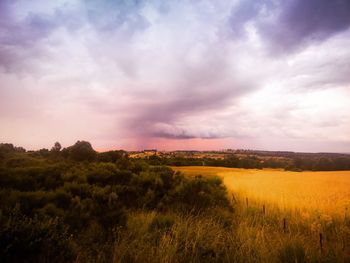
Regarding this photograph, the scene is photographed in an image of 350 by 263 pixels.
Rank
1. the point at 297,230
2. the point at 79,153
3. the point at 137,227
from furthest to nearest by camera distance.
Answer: the point at 79,153 < the point at 297,230 < the point at 137,227

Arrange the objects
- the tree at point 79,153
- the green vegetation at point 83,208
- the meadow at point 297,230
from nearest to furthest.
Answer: the green vegetation at point 83,208 → the meadow at point 297,230 → the tree at point 79,153

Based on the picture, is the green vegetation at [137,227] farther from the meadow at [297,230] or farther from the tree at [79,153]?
the tree at [79,153]

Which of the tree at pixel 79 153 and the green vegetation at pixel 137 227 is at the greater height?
the tree at pixel 79 153

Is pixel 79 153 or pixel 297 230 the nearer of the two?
pixel 297 230

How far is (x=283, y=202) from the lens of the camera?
14227mm

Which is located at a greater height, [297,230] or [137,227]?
[137,227]

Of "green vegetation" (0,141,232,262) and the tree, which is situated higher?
the tree

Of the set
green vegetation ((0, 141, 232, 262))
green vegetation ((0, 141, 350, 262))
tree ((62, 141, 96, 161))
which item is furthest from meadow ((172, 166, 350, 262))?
tree ((62, 141, 96, 161))

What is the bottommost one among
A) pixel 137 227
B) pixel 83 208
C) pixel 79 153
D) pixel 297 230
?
pixel 297 230

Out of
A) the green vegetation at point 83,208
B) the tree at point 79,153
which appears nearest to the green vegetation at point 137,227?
→ the green vegetation at point 83,208

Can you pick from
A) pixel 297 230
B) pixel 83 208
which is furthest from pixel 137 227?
pixel 297 230

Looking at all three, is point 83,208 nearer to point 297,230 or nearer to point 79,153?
point 297,230

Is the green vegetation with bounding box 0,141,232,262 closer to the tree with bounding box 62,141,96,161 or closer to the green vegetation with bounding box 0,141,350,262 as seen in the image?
→ the green vegetation with bounding box 0,141,350,262

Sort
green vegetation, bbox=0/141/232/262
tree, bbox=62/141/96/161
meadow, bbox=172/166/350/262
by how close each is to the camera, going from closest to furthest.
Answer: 1. green vegetation, bbox=0/141/232/262
2. meadow, bbox=172/166/350/262
3. tree, bbox=62/141/96/161
